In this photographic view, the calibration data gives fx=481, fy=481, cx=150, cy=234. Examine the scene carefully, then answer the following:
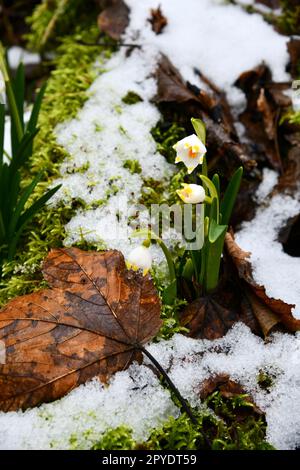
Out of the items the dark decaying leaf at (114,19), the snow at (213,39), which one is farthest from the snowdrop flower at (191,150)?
the dark decaying leaf at (114,19)

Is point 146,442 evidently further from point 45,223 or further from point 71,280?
point 45,223

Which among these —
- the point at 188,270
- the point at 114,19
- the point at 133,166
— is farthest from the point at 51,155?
the point at 114,19

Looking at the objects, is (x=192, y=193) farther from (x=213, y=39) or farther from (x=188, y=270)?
(x=213, y=39)

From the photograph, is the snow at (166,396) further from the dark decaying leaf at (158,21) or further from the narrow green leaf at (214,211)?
the dark decaying leaf at (158,21)

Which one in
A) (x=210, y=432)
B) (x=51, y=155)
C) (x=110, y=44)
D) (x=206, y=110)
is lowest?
(x=210, y=432)
